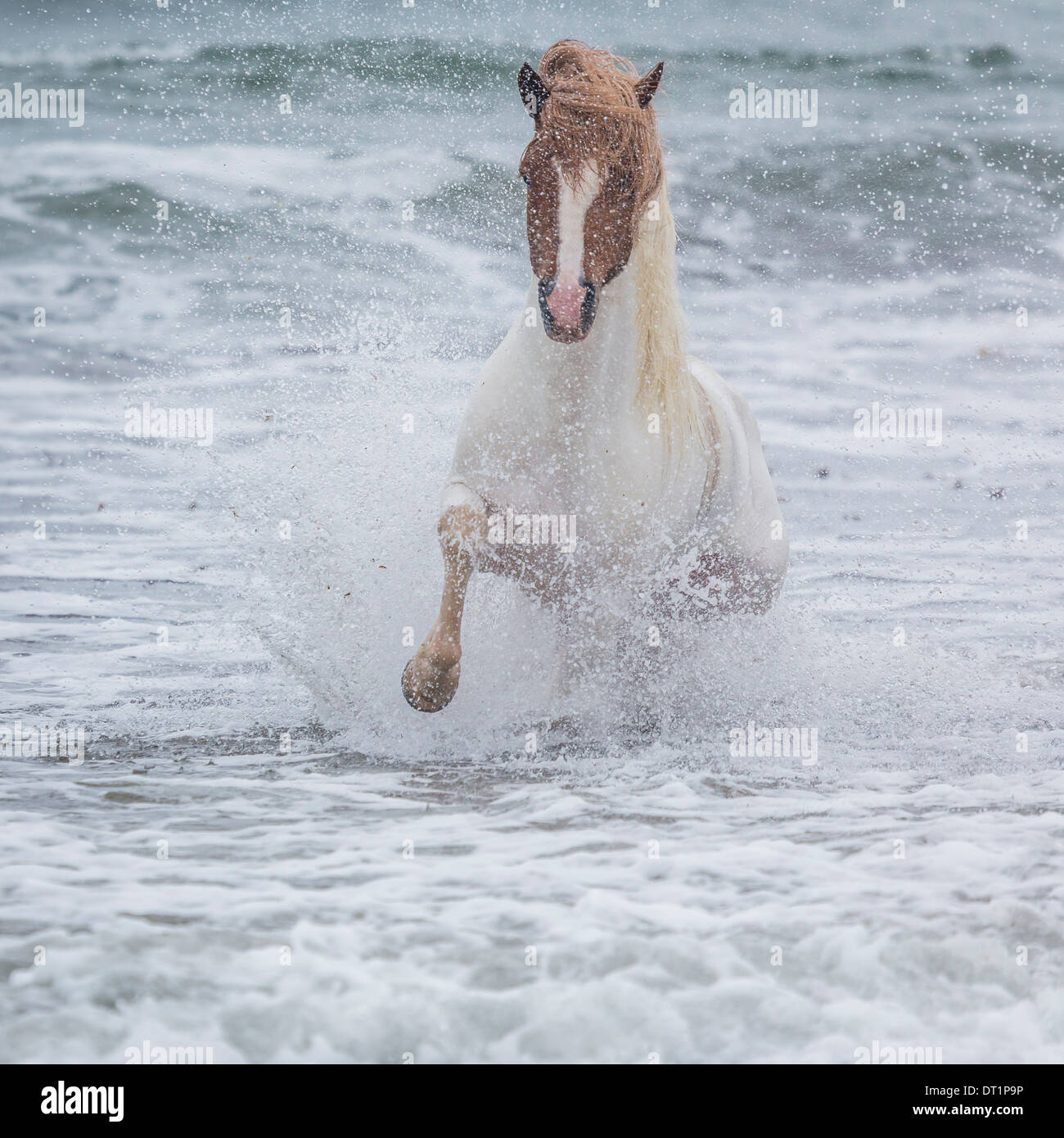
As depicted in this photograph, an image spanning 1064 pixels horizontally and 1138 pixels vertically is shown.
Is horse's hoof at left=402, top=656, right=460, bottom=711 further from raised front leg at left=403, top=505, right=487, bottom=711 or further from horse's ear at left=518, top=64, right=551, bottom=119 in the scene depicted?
horse's ear at left=518, top=64, right=551, bottom=119

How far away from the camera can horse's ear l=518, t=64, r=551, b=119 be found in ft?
9.75

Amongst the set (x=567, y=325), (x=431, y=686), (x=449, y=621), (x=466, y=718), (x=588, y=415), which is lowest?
(x=466, y=718)

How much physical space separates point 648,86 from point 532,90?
28 centimetres

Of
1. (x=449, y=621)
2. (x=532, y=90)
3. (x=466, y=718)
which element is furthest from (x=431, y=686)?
(x=532, y=90)

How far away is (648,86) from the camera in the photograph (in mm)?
3000

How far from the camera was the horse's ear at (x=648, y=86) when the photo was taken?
3.00 meters

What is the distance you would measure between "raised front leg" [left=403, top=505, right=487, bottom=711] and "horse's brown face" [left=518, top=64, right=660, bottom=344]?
59 centimetres

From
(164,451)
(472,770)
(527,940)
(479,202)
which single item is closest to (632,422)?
(472,770)

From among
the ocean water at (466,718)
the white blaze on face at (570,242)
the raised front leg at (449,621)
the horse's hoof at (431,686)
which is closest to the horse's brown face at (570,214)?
the white blaze on face at (570,242)

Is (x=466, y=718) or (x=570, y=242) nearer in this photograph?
(x=570, y=242)

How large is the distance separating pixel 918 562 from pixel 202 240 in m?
9.44

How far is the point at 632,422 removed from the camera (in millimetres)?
3320

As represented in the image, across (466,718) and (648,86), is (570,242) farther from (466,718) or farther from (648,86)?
(466,718)
